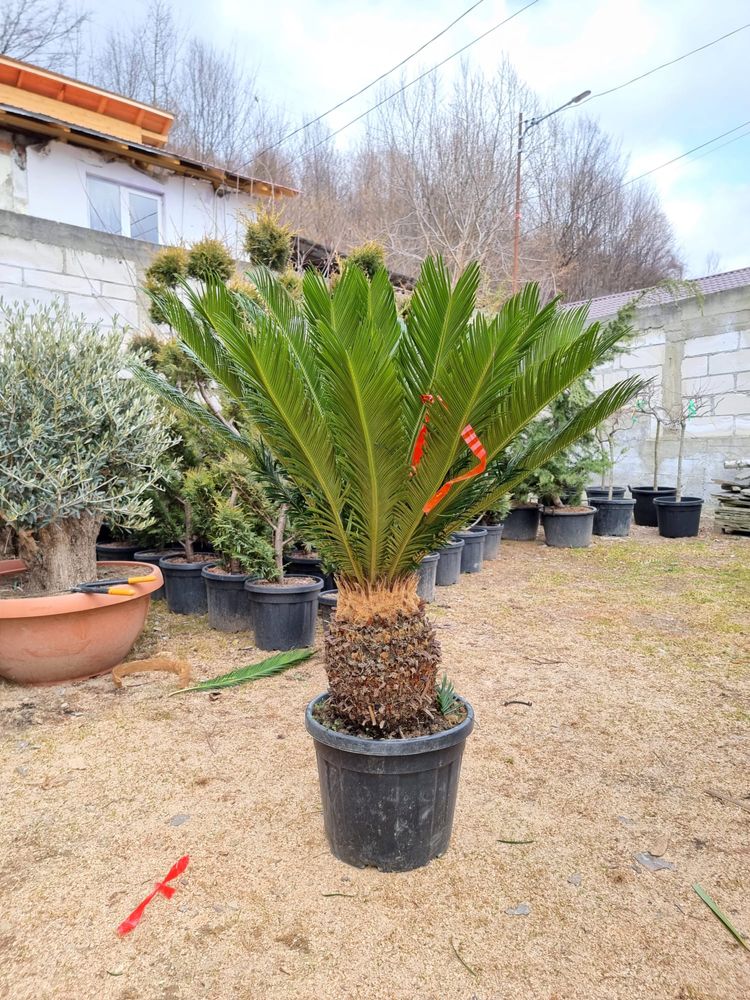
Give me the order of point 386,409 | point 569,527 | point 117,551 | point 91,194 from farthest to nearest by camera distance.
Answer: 1. point 91,194
2. point 569,527
3. point 117,551
4. point 386,409

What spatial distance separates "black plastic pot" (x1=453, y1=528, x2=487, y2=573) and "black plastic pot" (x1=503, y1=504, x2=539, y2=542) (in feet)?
6.24

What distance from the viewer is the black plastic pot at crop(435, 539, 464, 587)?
20.1 ft

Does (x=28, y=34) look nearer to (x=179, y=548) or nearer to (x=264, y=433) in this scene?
(x=179, y=548)

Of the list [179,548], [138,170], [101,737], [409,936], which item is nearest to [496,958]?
[409,936]

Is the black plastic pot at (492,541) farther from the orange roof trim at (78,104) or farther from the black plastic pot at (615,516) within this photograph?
the orange roof trim at (78,104)

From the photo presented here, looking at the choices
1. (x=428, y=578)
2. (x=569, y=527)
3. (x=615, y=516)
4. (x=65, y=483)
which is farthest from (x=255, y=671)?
(x=615, y=516)

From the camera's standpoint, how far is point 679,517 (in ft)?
28.1

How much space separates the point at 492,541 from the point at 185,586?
3839 millimetres

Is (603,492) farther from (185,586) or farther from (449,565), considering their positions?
(185,586)

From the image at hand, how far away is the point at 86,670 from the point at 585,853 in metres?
2.82

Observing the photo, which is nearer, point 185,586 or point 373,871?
point 373,871

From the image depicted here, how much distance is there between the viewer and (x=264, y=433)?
212 centimetres

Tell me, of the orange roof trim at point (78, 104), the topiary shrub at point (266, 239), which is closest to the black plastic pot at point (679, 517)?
the topiary shrub at point (266, 239)

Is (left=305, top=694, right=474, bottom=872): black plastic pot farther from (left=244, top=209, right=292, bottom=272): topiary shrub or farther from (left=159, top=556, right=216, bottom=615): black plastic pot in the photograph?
(left=244, top=209, right=292, bottom=272): topiary shrub
